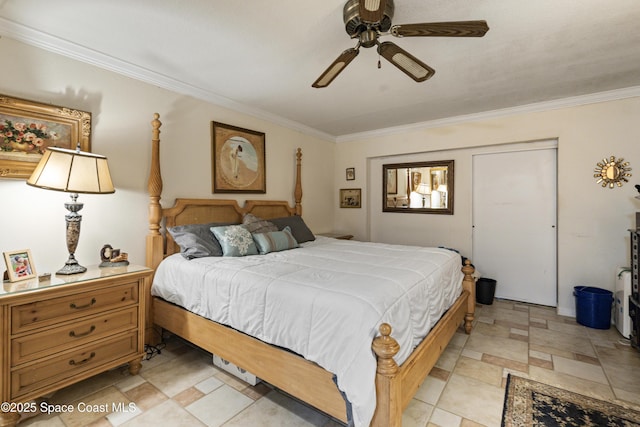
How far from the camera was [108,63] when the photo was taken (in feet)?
7.87

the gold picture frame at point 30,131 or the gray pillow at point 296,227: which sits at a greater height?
the gold picture frame at point 30,131

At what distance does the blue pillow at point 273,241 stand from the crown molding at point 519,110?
8.41 feet

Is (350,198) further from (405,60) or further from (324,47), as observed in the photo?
(405,60)

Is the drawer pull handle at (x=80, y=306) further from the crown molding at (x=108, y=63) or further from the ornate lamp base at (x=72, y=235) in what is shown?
the crown molding at (x=108, y=63)

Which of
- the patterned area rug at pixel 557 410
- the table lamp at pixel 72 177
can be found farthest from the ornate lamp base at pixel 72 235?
the patterned area rug at pixel 557 410

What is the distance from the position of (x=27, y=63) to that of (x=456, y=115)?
4361mm

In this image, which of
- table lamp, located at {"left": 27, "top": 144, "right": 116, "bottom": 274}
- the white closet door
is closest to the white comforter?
table lamp, located at {"left": 27, "top": 144, "right": 116, "bottom": 274}

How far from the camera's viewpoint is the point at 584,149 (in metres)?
3.20

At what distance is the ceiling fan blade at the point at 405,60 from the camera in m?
1.75

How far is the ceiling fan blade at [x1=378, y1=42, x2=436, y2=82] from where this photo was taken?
68.9 inches

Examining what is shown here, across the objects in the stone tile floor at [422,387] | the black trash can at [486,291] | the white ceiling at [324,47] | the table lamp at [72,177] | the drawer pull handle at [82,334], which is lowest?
the stone tile floor at [422,387]

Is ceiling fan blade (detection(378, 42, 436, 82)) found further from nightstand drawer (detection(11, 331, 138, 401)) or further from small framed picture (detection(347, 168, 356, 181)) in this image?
small framed picture (detection(347, 168, 356, 181))

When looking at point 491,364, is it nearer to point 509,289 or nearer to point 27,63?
point 509,289

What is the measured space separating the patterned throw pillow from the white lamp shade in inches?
50.9
